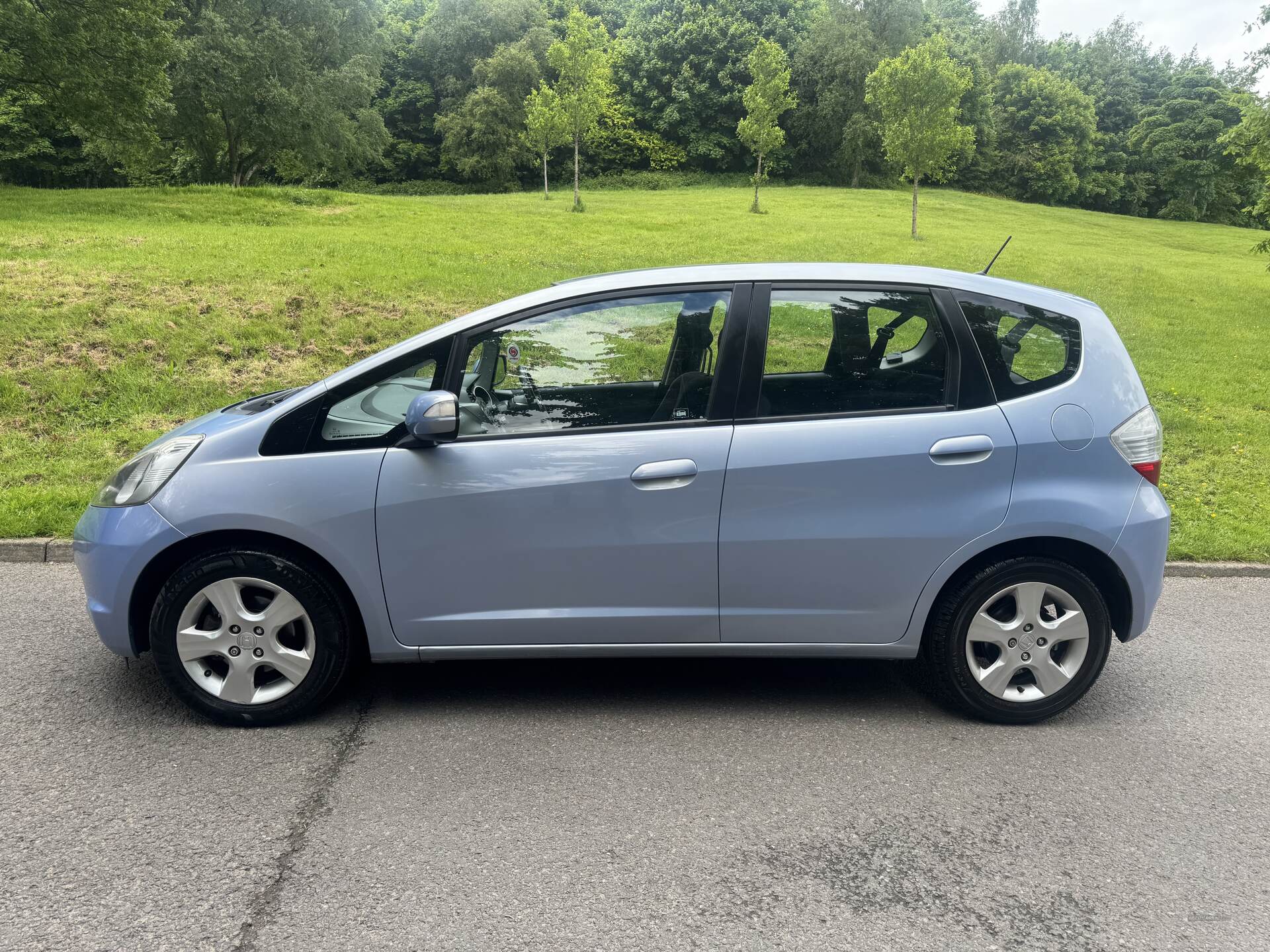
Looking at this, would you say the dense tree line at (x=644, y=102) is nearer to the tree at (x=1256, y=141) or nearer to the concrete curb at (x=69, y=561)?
the tree at (x=1256, y=141)

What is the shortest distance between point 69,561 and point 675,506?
14.0 ft

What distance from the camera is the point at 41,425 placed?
8.08m

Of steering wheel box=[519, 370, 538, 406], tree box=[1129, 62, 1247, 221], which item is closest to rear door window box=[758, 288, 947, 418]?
steering wheel box=[519, 370, 538, 406]

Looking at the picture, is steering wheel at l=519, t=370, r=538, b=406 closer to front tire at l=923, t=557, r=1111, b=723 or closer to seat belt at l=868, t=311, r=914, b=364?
seat belt at l=868, t=311, r=914, b=364

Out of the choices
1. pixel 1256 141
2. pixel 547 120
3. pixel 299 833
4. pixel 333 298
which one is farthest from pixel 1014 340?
pixel 547 120

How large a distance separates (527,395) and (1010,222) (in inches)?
1460

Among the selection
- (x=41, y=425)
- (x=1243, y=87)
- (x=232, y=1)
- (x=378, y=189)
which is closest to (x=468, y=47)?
(x=378, y=189)

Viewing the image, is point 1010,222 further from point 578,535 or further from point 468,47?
point 468,47

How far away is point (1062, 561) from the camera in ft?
11.7

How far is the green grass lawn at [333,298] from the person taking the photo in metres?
7.85

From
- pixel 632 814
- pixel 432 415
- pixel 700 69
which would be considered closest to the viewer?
pixel 632 814

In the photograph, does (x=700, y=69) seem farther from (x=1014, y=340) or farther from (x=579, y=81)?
(x=1014, y=340)

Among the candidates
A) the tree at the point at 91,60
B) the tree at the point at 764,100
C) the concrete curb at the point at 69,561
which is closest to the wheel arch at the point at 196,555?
the concrete curb at the point at 69,561

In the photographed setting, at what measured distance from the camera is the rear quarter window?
140 inches
